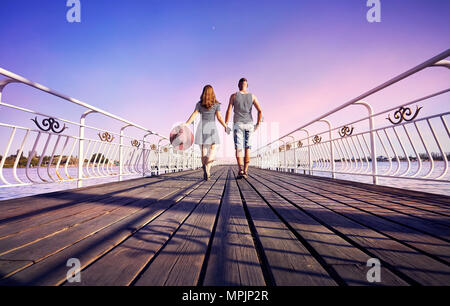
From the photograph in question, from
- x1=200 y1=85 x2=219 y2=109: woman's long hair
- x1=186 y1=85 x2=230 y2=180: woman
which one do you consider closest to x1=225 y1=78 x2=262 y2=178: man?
x1=186 y1=85 x2=230 y2=180: woman

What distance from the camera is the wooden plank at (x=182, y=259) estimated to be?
569mm

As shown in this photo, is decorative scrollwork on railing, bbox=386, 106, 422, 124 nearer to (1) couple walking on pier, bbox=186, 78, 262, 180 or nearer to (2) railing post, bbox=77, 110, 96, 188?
(1) couple walking on pier, bbox=186, 78, 262, 180

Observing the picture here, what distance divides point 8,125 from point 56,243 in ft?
5.99

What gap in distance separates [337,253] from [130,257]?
2.60ft

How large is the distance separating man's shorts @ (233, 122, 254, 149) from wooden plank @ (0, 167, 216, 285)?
2.84m

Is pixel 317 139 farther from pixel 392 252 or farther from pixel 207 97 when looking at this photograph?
pixel 392 252

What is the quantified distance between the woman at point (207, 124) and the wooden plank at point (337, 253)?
2.70 metres

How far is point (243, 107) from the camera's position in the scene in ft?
12.8

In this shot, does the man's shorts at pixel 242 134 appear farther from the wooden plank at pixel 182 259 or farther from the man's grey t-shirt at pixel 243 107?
the wooden plank at pixel 182 259

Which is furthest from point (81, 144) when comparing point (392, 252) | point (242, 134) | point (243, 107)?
point (392, 252)

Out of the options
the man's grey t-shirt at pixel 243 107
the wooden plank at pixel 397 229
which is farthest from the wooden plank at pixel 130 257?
the man's grey t-shirt at pixel 243 107
